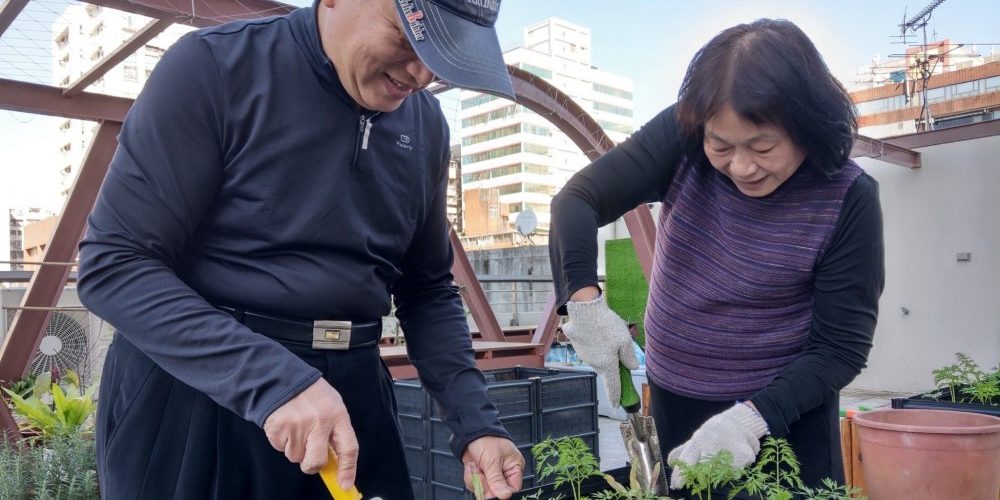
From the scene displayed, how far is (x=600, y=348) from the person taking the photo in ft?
4.53

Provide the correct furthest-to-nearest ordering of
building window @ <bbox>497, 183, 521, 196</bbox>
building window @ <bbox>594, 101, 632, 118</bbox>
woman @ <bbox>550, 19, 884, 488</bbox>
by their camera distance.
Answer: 1. building window @ <bbox>594, 101, 632, 118</bbox>
2. building window @ <bbox>497, 183, 521, 196</bbox>
3. woman @ <bbox>550, 19, 884, 488</bbox>

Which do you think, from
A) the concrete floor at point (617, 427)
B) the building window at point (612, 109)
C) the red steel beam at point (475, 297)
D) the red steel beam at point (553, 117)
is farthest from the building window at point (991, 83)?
the building window at point (612, 109)

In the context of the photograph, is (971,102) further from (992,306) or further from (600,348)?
(600,348)

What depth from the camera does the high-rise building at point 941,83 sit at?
11852mm

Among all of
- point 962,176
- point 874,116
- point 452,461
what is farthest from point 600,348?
point 874,116

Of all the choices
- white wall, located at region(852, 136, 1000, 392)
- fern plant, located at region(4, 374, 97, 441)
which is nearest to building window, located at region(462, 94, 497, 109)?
fern plant, located at region(4, 374, 97, 441)

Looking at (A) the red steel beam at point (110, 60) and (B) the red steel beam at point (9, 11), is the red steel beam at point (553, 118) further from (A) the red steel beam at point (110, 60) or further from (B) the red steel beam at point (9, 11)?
(B) the red steel beam at point (9, 11)

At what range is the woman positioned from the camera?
132 centimetres

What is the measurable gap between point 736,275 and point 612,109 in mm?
88894

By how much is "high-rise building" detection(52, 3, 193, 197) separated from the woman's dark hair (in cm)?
329

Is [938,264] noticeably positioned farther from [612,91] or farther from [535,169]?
[612,91]

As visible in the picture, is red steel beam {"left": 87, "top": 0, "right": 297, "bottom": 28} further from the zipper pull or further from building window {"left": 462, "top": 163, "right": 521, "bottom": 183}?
building window {"left": 462, "top": 163, "right": 521, "bottom": 183}

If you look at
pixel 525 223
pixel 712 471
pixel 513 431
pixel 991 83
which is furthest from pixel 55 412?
pixel 991 83

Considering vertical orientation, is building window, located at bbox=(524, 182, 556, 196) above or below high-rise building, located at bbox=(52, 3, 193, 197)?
above
